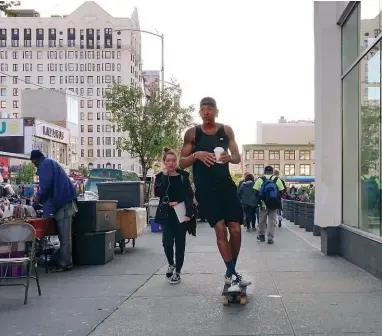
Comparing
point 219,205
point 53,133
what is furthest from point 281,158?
point 219,205

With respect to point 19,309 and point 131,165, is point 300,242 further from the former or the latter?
point 131,165

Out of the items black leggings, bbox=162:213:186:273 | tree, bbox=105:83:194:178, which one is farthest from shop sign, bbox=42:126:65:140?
black leggings, bbox=162:213:186:273

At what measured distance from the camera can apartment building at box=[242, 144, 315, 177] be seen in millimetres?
136875

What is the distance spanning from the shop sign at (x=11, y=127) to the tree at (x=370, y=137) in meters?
68.5

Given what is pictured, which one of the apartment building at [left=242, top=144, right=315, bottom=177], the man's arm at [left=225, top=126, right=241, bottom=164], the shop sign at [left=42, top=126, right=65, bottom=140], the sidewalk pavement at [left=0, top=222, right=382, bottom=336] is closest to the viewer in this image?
the sidewalk pavement at [left=0, top=222, right=382, bottom=336]

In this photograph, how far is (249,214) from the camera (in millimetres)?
17094

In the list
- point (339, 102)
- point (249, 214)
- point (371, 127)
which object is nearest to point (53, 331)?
point (371, 127)

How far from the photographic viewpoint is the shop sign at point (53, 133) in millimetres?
76812

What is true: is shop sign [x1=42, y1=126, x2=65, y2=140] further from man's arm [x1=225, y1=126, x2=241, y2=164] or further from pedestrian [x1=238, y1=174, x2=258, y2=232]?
man's arm [x1=225, y1=126, x2=241, y2=164]

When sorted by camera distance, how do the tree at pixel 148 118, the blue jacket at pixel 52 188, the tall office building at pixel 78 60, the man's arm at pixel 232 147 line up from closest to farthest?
the man's arm at pixel 232 147, the blue jacket at pixel 52 188, the tree at pixel 148 118, the tall office building at pixel 78 60

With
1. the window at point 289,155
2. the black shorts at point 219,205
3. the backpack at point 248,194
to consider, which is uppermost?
the window at point 289,155

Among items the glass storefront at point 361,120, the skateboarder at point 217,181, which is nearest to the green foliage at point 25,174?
the glass storefront at point 361,120

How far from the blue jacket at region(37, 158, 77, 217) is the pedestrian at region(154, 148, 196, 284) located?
1640mm

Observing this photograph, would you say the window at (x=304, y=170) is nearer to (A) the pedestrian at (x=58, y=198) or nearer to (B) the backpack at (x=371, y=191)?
(B) the backpack at (x=371, y=191)
